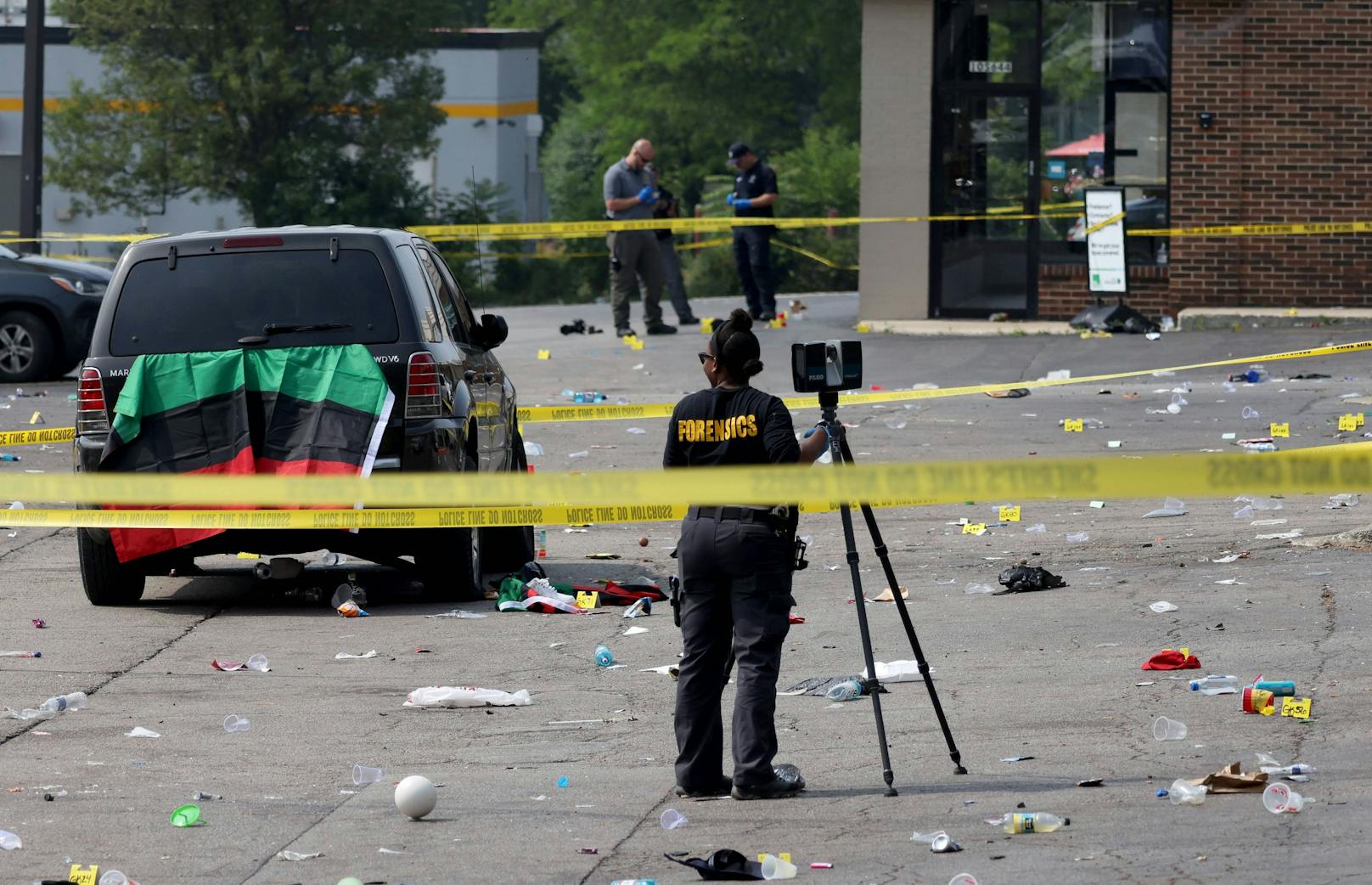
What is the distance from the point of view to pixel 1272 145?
69.7 feet

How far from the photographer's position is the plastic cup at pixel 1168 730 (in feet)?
22.4

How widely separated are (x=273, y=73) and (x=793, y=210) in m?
10.1

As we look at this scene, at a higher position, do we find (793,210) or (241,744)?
(793,210)

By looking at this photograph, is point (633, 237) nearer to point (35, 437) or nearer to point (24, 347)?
point (24, 347)

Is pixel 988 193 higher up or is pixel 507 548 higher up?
pixel 988 193

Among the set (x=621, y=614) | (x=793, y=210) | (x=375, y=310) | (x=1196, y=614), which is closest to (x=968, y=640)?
(x=1196, y=614)

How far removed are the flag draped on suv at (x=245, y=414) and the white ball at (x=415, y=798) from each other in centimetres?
329

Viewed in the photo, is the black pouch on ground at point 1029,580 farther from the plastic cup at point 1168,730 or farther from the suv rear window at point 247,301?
the suv rear window at point 247,301

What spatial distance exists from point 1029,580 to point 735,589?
3720 mm

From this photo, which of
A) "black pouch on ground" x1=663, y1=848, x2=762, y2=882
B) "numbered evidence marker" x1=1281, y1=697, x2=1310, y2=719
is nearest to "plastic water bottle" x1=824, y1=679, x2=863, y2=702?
"numbered evidence marker" x1=1281, y1=697, x2=1310, y2=719

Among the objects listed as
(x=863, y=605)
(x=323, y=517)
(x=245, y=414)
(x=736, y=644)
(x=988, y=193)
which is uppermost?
(x=988, y=193)

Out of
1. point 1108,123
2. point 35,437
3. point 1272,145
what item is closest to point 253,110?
point 1108,123

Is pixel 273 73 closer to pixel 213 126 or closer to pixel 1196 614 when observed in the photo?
pixel 213 126

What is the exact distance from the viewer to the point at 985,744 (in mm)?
6895
